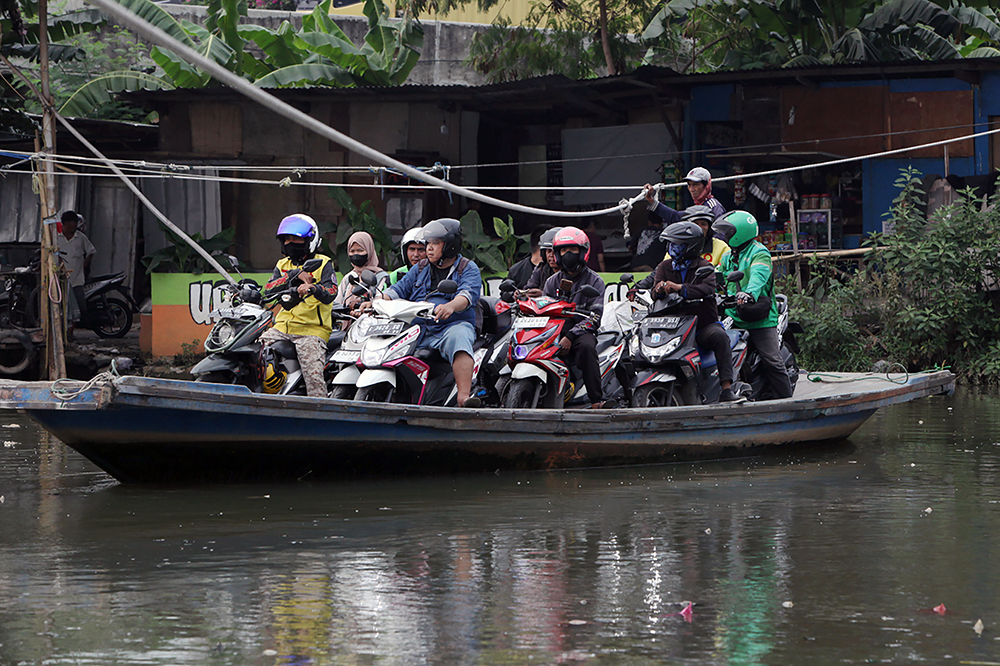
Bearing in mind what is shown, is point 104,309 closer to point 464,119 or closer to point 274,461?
point 464,119

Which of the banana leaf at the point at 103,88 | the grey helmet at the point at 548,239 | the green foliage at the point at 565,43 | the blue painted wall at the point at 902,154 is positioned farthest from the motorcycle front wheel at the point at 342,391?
the green foliage at the point at 565,43

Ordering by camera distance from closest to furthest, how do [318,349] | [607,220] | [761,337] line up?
[318,349], [761,337], [607,220]

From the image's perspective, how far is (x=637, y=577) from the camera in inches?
202

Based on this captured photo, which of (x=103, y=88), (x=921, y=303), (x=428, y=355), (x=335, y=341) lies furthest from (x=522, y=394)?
(x=103, y=88)

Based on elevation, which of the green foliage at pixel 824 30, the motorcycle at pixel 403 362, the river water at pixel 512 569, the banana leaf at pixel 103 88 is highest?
the green foliage at pixel 824 30

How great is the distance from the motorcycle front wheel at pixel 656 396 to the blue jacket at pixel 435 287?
1.40 m

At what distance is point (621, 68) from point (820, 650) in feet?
60.9

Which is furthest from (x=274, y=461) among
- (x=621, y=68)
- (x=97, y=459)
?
(x=621, y=68)

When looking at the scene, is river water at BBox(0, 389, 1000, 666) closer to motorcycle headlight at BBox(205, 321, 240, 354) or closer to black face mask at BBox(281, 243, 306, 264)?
motorcycle headlight at BBox(205, 321, 240, 354)

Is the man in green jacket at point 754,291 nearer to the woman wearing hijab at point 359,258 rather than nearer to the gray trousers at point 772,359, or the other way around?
the gray trousers at point 772,359

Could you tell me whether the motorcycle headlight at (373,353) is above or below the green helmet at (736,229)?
below

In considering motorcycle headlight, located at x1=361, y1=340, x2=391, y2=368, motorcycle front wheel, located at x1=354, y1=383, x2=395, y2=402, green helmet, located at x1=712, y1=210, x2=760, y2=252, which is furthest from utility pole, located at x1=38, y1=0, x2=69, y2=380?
green helmet, located at x1=712, y1=210, x2=760, y2=252

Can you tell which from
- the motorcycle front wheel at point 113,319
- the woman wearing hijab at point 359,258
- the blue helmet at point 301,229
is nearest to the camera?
the blue helmet at point 301,229

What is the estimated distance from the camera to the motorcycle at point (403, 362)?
751cm
